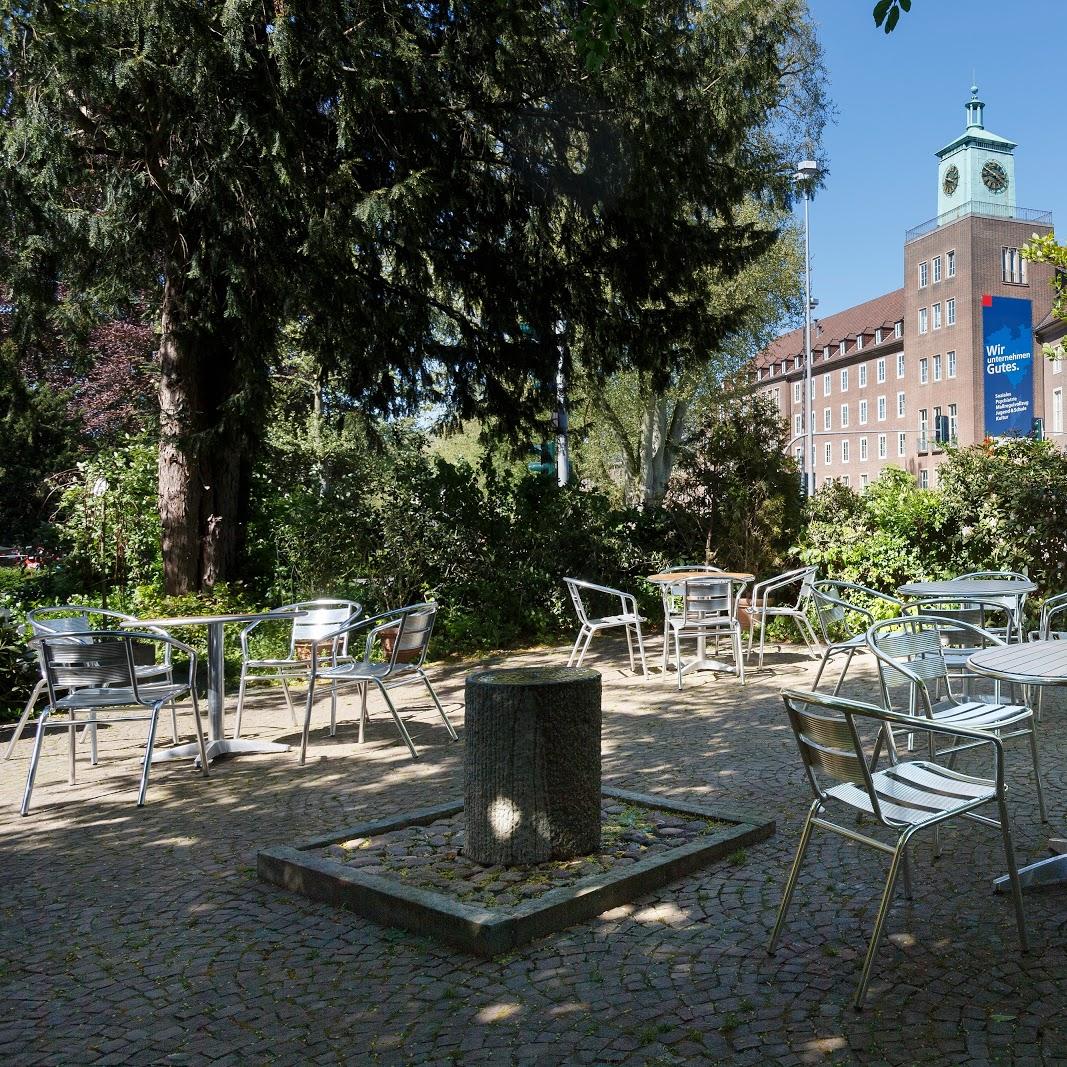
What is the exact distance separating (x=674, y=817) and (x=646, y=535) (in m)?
9.53

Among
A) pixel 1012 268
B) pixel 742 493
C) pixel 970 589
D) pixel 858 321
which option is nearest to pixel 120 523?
pixel 742 493

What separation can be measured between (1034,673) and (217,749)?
17.6 ft

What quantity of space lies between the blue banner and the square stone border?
212ft

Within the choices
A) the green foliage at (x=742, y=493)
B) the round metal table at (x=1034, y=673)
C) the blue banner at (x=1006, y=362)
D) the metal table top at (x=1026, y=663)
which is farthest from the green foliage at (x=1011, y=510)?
the blue banner at (x=1006, y=362)

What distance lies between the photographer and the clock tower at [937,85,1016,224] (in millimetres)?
70938

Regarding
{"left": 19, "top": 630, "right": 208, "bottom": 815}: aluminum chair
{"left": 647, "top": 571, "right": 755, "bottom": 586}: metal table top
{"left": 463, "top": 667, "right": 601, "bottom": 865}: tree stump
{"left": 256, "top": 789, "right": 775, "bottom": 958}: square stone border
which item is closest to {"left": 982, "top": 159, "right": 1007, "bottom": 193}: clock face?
{"left": 647, "top": 571, "right": 755, "bottom": 586}: metal table top

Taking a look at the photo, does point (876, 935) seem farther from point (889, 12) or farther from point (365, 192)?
point (365, 192)

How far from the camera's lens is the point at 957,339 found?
65750mm

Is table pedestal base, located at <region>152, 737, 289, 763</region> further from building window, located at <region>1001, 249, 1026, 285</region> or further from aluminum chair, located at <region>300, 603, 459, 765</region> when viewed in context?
building window, located at <region>1001, 249, 1026, 285</region>

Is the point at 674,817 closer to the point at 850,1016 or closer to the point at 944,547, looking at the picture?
the point at 850,1016

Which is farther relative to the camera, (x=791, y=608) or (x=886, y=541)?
(x=886, y=541)

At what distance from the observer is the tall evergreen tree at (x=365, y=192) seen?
30.8ft

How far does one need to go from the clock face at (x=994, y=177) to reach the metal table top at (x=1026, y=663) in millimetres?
76897

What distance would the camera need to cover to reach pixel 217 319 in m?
11.0
